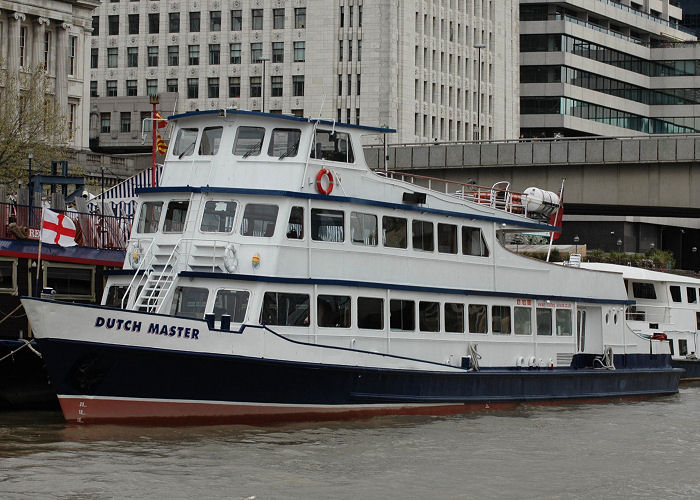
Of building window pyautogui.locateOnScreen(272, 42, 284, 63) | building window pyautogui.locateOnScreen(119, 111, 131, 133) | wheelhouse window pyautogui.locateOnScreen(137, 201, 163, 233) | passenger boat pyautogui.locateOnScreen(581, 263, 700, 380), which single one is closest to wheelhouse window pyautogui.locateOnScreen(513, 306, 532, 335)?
passenger boat pyautogui.locateOnScreen(581, 263, 700, 380)

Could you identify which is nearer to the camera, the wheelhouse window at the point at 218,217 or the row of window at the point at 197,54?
the wheelhouse window at the point at 218,217

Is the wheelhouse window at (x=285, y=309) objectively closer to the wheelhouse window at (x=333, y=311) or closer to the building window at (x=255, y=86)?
the wheelhouse window at (x=333, y=311)

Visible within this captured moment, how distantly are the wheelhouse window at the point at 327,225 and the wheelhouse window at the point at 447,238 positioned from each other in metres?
3.09

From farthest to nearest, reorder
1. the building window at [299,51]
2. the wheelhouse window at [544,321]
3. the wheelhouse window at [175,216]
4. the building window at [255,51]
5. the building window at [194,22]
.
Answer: the building window at [194,22], the building window at [255,51], the building window at [299,51], the wheelhouse window at [544,321], the wheelhouse window at [175,216]

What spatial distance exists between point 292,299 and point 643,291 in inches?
696

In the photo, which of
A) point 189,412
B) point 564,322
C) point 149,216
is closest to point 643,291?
point 564,322

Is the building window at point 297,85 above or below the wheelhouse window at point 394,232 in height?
above

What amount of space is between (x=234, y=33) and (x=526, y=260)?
70.7m

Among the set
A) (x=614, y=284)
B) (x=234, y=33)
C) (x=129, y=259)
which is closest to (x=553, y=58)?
(x=234, y=33)

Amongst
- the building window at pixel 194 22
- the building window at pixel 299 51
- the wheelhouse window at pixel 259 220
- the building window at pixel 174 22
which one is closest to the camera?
the wheelhouse window at pixel 259 220

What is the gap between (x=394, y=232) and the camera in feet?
101

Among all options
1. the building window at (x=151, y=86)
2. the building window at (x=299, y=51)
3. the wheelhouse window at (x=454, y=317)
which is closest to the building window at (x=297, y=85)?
the building window at (x=299, y=51)

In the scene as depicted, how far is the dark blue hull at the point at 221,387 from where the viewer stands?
1036 inches

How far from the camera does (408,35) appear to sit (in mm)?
98125
